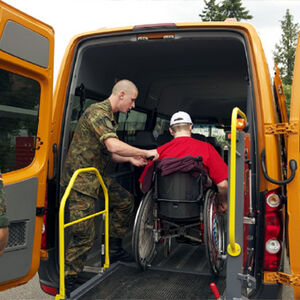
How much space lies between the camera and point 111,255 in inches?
148

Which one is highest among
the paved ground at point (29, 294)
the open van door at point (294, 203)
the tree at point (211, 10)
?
the tree at point (211, 10)

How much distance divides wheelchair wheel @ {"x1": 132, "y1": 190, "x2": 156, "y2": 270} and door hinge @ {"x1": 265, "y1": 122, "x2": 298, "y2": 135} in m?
1.36

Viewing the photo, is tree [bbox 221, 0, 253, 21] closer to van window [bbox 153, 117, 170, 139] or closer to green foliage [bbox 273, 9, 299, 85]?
green foliage [bbox 273, 9, 299, 85]

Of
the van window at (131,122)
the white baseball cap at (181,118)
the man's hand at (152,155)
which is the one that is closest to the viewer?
the man's hand at (152,155)

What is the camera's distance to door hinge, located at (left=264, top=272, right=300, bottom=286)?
8.07 ft

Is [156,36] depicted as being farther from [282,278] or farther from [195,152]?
[282,278]

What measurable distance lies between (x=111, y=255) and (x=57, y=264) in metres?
0.73

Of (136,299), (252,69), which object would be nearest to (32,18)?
(252,69)

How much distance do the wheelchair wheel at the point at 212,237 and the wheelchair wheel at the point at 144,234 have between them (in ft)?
1.87

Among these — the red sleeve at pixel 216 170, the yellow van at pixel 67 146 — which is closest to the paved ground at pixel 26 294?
the yellow van at pixel 67 146

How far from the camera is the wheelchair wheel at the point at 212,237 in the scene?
317cm

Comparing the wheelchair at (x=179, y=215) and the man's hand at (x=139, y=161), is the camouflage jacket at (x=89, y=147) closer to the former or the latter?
the man's hand at (x=139, y=161)

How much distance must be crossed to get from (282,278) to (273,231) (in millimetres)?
316

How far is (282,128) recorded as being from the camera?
8.40 feet
